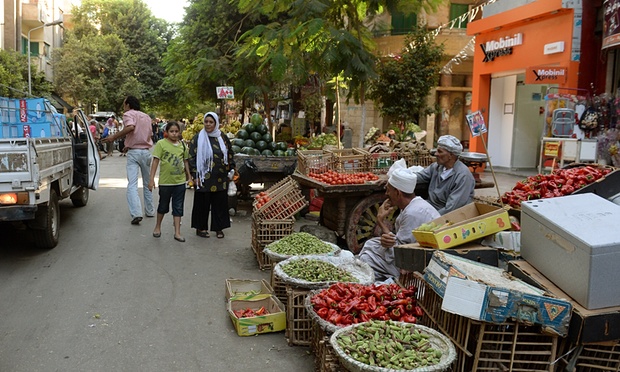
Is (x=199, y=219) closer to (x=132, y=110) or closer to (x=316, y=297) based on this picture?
(x=132, y=110)

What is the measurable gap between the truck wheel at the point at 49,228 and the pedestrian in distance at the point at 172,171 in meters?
1.44

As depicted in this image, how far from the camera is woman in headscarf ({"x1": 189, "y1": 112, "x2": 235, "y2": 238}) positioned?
8.35 meters

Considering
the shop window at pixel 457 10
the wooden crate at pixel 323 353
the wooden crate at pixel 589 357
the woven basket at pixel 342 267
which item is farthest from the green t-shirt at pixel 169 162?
the shop window at pixel 457 10

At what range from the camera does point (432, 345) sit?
3670 millimetres

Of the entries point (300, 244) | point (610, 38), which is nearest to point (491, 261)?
point (300, 244)

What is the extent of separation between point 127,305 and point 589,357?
4.28 meters

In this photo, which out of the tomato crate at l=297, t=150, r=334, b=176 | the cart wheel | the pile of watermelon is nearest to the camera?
the cart wheel

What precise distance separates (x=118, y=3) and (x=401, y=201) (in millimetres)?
46667

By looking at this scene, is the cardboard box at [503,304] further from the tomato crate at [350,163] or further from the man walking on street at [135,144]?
the man walking on street at [135,144]

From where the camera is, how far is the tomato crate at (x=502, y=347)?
11.5ft

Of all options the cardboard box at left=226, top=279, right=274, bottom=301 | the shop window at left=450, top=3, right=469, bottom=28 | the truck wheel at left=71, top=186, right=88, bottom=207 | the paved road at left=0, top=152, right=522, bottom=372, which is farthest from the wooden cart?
the shop window at left=450, top=3, right=469, bottom=28

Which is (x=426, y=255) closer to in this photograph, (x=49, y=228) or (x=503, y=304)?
(x=503, y=304)

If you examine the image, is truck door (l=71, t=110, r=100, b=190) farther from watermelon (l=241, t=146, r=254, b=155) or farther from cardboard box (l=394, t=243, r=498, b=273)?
cardboard box (l=394, t=243, r=498, b=273)

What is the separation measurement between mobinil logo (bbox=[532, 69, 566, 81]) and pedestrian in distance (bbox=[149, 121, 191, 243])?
10183 millimetres
